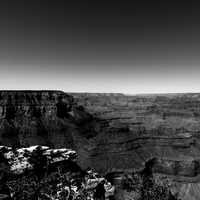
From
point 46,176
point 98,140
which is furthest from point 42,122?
point 46,176

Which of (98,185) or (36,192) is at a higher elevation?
(36,192)

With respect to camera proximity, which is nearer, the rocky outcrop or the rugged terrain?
the rocky outcrop

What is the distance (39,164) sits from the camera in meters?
40.7

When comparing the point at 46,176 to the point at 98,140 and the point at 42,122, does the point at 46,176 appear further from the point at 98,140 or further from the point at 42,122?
the point at 42,122

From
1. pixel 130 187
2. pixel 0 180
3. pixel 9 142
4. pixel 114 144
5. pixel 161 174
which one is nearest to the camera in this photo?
pixel 0 180

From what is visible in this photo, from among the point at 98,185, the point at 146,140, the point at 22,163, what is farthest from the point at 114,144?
the point at 22,163

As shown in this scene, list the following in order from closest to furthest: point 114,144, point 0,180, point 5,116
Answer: point 0,180
point 114,144
point 5,116

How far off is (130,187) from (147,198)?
14.6m

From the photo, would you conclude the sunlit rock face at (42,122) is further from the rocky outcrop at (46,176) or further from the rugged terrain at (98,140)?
the rocky outcrop at (46,176)

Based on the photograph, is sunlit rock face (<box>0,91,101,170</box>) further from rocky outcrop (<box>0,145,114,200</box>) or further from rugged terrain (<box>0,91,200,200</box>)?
rocky outcrop (<box>0,145,114,200</box>)

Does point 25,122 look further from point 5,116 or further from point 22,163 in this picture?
point 22,163

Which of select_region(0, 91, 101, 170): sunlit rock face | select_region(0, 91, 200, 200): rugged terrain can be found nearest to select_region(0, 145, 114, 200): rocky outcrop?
select_region(0, 91, 200, 200): rugged terrain

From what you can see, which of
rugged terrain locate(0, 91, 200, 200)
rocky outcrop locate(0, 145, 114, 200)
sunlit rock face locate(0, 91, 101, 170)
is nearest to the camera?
rocky outcrop locate(0, 145, 114, 200)

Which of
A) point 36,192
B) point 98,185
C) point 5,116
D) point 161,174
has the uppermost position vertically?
point 5,116
